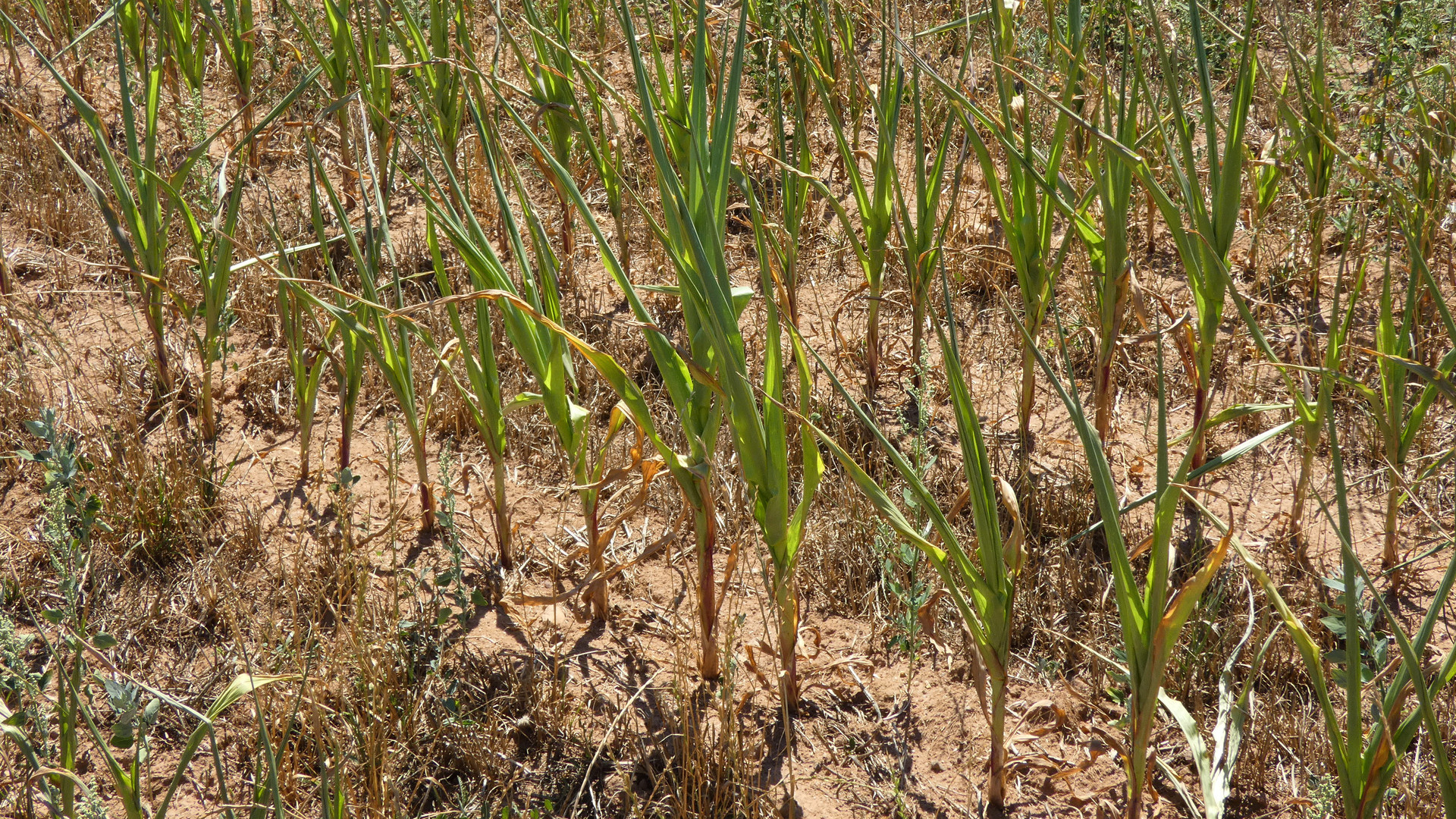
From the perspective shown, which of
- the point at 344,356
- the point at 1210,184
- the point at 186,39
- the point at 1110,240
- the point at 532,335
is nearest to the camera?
the point at 532,335

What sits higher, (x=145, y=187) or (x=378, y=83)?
(x=378, y=83)

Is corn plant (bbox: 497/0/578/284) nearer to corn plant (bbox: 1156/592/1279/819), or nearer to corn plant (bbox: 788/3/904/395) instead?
corn plant (bbox: 788/3/904/395)

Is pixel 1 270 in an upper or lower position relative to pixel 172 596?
upper

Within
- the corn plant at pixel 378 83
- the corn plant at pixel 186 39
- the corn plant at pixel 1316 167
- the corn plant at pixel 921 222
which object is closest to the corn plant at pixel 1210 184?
the corn plant at pixel 921 222

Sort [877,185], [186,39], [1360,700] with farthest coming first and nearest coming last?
[186,39]
[877,185]
[1360,700]

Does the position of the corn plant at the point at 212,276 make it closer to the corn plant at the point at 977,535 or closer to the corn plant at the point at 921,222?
the corn plant at the point at 921,222

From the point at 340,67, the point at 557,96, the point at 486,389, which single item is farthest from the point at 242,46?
the point at 486,389

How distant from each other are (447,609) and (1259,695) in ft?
4.32

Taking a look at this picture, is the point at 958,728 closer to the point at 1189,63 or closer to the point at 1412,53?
the point at 1412,53

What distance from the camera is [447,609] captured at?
172 cm

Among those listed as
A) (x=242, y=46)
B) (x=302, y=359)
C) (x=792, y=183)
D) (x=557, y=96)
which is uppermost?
(x=242, y=46)

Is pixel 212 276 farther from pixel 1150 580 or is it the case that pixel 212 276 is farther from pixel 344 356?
pixel 1150 580

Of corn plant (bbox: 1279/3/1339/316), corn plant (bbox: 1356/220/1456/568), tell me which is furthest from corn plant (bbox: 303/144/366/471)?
corn plant (bbox: 1279/3/1339/316)

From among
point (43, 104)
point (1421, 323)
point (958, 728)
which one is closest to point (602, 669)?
point (958, 728)
